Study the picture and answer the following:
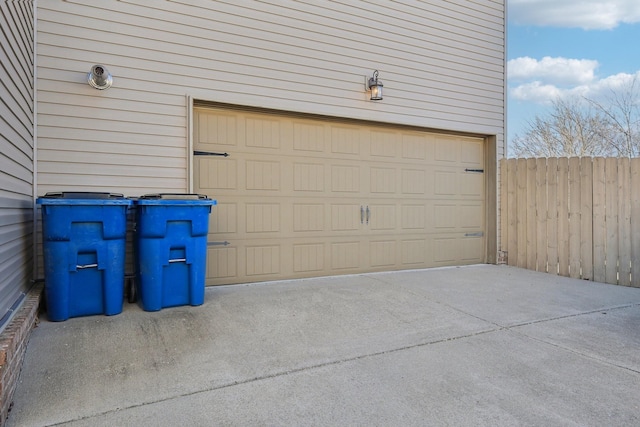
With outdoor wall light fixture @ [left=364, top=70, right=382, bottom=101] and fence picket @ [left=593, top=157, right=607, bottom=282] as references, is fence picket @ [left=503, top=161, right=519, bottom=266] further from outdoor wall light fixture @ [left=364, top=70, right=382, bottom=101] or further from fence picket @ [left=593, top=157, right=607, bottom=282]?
outdoor wall light fixture @ [left=364, top=70, right=382, bottom=101]

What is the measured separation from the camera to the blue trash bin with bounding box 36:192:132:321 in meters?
3.10

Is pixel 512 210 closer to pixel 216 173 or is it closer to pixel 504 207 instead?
pixel 504 207

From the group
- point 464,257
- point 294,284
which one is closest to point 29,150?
point 294,284

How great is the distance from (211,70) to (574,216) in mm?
5174

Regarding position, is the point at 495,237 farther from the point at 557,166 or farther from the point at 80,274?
the point at 80,274

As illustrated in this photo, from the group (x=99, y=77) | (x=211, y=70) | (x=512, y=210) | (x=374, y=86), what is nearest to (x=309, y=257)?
(x=374, y=86)

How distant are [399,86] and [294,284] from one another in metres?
3.12

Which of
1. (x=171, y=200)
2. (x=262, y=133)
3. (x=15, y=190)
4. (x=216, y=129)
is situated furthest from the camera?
(x=262, y=133)

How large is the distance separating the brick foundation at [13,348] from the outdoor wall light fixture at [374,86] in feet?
14.0

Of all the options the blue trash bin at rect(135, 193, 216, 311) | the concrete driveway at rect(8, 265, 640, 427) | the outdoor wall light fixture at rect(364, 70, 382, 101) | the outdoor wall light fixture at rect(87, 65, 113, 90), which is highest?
the outdoor wall light fixture at rect(364, 70, 382, 101)

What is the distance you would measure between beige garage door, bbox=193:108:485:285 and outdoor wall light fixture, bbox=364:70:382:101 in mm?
415

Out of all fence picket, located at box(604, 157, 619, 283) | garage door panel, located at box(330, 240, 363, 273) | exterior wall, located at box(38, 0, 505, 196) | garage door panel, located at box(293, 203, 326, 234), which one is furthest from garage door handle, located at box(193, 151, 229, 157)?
fence picket, located at box(604, 157, 619, 283)

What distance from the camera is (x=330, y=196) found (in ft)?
16.6

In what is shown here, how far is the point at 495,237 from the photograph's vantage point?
20.2 ft
